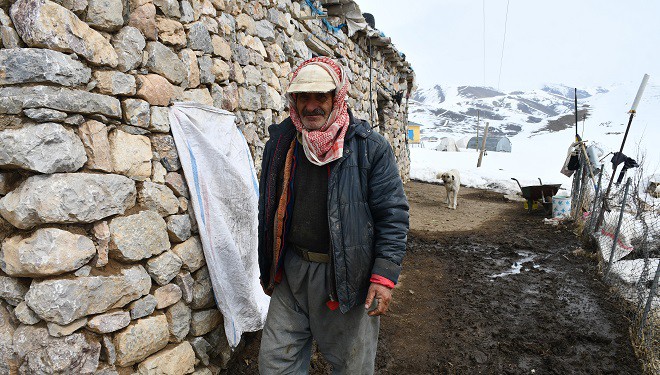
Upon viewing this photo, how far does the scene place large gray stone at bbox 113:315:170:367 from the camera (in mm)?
1900

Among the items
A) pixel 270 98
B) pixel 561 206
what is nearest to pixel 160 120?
pixel 270 98

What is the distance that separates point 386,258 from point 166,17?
1.85 m

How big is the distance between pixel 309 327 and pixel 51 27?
6.19 feet

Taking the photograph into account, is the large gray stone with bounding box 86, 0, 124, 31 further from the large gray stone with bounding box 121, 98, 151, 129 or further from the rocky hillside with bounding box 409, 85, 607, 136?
the rocky hillside with bounding box 409, 85, 607, 136

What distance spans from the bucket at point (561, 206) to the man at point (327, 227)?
298 inches

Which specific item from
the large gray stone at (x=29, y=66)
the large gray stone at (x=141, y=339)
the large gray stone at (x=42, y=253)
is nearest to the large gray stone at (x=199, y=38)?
the large gray stone at (x=29, y=66)

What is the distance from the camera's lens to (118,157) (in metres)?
1.91

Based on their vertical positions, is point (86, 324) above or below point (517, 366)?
above

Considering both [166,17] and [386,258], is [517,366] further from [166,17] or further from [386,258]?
[166,17]

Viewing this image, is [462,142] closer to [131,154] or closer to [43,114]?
[131,154]

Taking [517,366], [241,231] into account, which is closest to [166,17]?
[241,231]

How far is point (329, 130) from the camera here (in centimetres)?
198

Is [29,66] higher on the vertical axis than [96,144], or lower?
higher

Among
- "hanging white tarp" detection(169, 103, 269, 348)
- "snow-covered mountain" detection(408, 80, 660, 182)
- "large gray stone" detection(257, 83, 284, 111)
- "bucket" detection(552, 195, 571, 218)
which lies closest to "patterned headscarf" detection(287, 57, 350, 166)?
"hanging white tarp" detection(169, 103, 269, 348)
